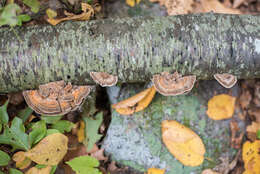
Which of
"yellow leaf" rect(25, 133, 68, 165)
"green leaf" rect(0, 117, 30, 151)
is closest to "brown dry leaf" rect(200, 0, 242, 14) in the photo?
"yellow leaf" rect(25, 133, 68, 165)

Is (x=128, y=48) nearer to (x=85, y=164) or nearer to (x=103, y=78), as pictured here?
(x=103, y=78)

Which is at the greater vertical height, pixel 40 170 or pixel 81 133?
pixel 81 133

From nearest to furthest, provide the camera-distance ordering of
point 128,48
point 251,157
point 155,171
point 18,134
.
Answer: point 128,48 → point 18,134 → point 155,171 → point 251,157

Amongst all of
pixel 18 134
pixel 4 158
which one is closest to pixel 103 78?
pixel 18 134

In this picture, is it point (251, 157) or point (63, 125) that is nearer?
point (63, 125)

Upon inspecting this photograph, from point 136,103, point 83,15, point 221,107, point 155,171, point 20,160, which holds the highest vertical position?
point 83,15

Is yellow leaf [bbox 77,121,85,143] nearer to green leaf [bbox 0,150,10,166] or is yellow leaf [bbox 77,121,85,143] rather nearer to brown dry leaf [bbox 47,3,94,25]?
green leaf [bbox 0,150,10,166]

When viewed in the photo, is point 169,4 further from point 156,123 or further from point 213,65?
point 156,123

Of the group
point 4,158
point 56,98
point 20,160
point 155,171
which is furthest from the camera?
point 155,171
